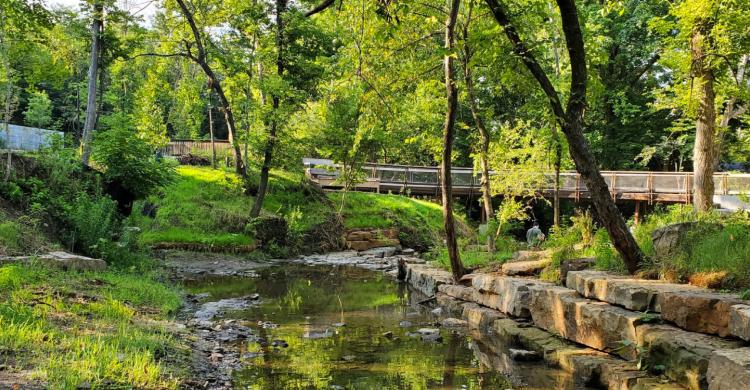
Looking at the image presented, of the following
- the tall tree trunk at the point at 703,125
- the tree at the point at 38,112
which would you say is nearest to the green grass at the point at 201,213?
the tall tree trunk at the point at 703,125

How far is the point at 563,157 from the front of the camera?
14.4m

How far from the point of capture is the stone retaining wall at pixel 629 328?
471cm

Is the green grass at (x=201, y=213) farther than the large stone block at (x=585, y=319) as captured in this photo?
Yes

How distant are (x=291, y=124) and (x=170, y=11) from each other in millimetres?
5705

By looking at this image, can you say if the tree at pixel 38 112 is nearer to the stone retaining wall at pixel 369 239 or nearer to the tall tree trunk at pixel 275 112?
the tall tree trunk at pixel 275 112

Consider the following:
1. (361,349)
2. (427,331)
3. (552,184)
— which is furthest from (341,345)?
(552,184)

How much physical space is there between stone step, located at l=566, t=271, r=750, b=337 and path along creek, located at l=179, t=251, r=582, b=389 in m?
1.12

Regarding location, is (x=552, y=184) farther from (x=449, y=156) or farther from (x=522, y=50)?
(x=522, y=50)

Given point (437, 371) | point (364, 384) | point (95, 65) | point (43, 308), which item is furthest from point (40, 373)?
point (95, 65)

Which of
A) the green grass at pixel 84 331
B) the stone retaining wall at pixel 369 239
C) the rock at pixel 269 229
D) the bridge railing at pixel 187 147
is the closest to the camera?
the green grass at pixel 84 331

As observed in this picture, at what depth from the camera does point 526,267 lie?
980cm

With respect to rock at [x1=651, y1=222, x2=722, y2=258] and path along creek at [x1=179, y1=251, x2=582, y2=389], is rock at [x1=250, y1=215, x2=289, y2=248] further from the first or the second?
rock at [x1=651, y1=222, x2=722, y2=258]

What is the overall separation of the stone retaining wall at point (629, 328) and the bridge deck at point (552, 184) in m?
16.0

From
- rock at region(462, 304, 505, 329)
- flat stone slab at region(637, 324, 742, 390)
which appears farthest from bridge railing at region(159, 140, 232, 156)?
flat stone slab at region(637, 324, 742, 390)
